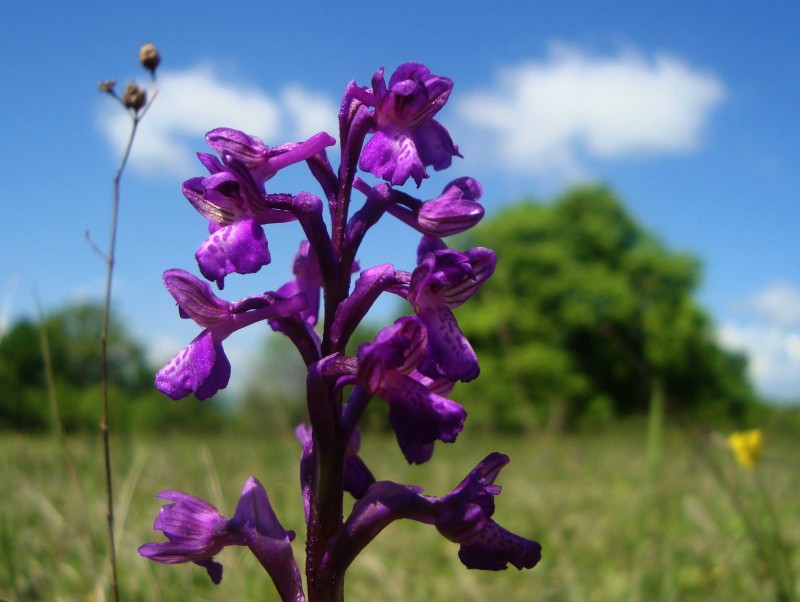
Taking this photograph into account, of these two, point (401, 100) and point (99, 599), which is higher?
point (401, 100)

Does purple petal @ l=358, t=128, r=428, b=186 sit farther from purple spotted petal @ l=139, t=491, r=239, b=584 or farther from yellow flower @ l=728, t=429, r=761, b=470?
yellow flower @ l=728, t=429, r=761, b=470

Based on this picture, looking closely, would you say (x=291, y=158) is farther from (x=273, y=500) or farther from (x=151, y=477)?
(x=151, y=477)

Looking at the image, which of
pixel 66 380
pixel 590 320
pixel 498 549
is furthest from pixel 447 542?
pixel 66 380

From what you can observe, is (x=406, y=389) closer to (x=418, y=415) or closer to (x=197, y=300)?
(x=418, y=415)

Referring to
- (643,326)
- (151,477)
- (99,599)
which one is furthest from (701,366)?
(99,599)

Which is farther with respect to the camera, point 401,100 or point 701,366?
point 701,366

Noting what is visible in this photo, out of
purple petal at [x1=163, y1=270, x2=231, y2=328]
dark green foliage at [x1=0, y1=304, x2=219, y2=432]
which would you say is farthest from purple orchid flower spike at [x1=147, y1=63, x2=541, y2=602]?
dark green foliage at [x1=0, y1=304, x2=219, y2=432]

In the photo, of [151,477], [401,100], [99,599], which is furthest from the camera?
[151,477]

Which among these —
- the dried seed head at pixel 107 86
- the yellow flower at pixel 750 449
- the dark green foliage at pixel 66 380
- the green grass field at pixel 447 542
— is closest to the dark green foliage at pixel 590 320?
the dark green foliage at pixel 66 380
